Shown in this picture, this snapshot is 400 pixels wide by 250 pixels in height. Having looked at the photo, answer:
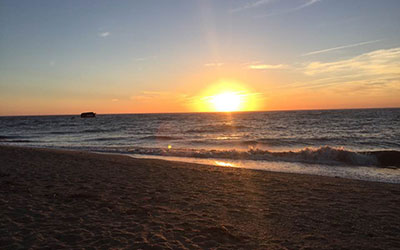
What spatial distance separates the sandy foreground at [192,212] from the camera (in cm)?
506

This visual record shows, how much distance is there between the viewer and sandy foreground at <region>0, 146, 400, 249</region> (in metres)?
5.06

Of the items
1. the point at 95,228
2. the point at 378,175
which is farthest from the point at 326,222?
the point at 378,175

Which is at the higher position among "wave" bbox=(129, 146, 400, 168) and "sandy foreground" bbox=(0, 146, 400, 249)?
"sandy foreground" bbox=(0, 146, 400, 249)

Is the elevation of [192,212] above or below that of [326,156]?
above

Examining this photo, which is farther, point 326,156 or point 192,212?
point 326,156

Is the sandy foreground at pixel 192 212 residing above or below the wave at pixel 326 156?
above

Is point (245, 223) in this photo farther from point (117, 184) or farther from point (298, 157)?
point (298, 157)

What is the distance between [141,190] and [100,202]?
1.64 meters

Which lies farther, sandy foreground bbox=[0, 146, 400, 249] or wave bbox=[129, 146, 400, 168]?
wave bbox=[129, 146, 400, 168]

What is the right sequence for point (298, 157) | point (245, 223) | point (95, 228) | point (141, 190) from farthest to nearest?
1. point (298, 157)
2. point (141, 190)
3. point (245, 223)
4. point (95, 228)

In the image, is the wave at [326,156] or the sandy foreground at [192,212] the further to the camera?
the wave at [326,156]

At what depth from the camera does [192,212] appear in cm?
669

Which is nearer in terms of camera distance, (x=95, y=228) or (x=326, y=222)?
(x=95, y=228)

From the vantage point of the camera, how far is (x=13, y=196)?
7406 mm
